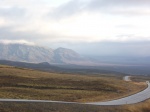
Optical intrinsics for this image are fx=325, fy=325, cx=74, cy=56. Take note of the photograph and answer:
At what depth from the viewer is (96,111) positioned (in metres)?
61.7

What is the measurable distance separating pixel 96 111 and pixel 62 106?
667cm

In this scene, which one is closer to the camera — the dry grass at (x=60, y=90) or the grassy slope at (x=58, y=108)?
the grassy slope at (x=58, y=108)

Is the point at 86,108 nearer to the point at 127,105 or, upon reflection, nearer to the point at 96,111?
the point at 96,111

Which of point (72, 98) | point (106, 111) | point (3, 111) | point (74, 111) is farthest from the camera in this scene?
point (72, 98)

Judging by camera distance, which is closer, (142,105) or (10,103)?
(10,103)

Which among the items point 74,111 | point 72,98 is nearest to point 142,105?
point 72,98

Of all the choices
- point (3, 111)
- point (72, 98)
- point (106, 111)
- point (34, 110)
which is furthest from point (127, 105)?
point (3, 111)

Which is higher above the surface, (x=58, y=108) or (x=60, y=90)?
(x=58, y=108)

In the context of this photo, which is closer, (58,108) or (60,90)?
(58,108)

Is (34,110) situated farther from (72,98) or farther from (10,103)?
(72,98)

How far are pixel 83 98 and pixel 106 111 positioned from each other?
22.6 metres

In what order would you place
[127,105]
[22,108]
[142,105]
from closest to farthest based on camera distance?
[22,108], [127,105], [142,105]

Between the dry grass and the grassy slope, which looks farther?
the dry grass

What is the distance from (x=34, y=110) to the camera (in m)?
53.2
